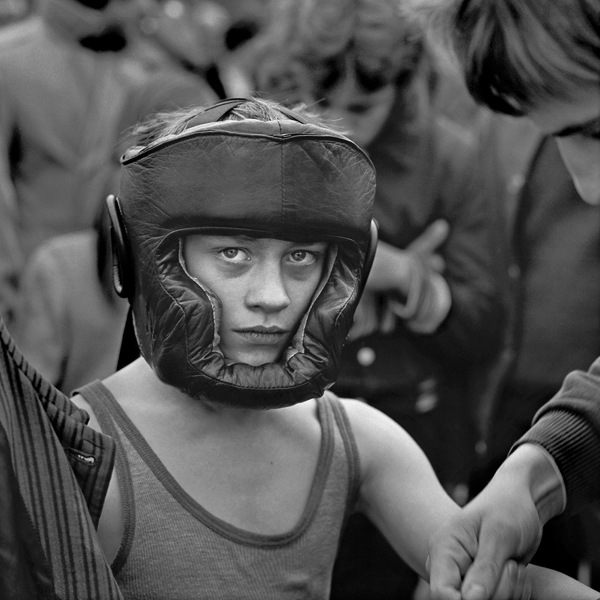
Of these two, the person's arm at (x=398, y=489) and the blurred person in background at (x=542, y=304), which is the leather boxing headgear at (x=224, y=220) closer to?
the person's arm at (x=398, y=489)

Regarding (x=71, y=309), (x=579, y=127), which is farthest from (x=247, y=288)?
(x=71, y=309)

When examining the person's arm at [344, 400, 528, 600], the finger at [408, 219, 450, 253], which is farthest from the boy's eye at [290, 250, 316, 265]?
the finger at [408, 219, 450, 253]

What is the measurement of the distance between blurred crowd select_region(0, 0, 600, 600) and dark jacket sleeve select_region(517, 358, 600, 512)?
4.22ft

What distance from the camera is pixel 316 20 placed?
120 inches

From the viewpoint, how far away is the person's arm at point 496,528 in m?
1.58

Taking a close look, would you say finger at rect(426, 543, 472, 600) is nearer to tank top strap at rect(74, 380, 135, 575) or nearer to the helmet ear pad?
tank top strap at rect(74, 380, 135, 575)

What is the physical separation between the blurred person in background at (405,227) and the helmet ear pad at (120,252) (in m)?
1.39

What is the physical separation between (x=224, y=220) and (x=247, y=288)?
0.42 ft

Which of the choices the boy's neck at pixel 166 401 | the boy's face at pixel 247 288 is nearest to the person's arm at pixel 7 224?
the boy's neck at pixel 166 401

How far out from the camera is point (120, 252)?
5.64 feet

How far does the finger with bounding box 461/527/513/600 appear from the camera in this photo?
1.54 meters

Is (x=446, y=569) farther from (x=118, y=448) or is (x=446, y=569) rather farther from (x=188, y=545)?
(x=118, y=448)

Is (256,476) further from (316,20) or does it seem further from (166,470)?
(316,20)

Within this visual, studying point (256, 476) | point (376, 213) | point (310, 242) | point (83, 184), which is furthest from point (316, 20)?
point (256, 476)
